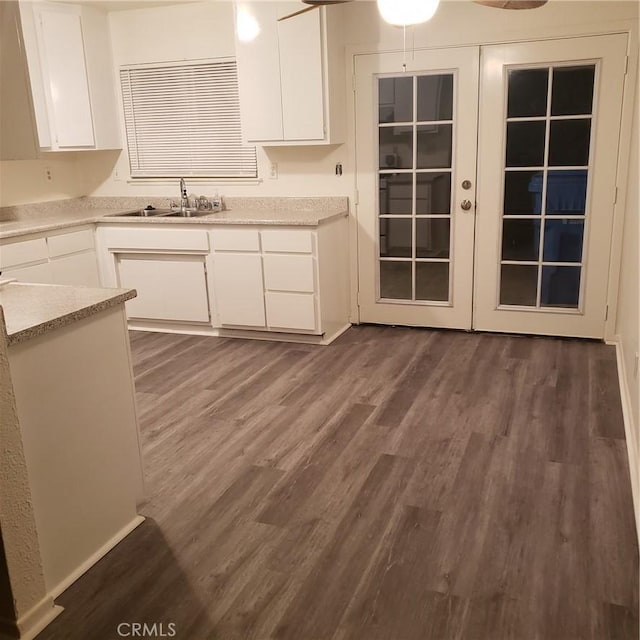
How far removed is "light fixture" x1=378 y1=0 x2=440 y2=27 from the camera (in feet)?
7.54

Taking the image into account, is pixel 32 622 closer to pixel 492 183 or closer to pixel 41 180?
pixel 492 183

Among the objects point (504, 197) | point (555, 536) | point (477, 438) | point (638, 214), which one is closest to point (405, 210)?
point (504, 197)

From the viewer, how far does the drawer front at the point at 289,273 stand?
456 cm

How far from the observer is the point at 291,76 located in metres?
4.47

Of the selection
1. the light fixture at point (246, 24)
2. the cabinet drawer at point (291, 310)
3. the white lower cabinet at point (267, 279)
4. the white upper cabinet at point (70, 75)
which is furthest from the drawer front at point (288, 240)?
the white upper cabinet at point (70, 75)

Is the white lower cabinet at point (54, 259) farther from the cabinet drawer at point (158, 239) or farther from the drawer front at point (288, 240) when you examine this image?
the drawer front at point (288, 240)

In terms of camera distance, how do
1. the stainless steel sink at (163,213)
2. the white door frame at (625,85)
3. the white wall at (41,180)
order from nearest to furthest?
the white door frame at (625,85) < the white wall at (41,180) < the stainless steel sink at (163,213)

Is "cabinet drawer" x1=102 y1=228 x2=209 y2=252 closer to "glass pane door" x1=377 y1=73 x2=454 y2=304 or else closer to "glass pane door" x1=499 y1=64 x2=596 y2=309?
"glass pane door" x1=377 y1=73 x2=454 y2=304

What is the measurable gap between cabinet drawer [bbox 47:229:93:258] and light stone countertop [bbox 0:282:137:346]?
2.32m

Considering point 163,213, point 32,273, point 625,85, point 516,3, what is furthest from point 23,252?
point 625,85

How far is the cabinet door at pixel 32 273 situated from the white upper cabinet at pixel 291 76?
1.80 metres

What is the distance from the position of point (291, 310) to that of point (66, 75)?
8.31 feet

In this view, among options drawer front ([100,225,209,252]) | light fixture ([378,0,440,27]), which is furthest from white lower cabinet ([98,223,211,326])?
light fixture ([378,0,440,27])

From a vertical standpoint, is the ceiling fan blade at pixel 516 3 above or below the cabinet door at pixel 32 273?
above
